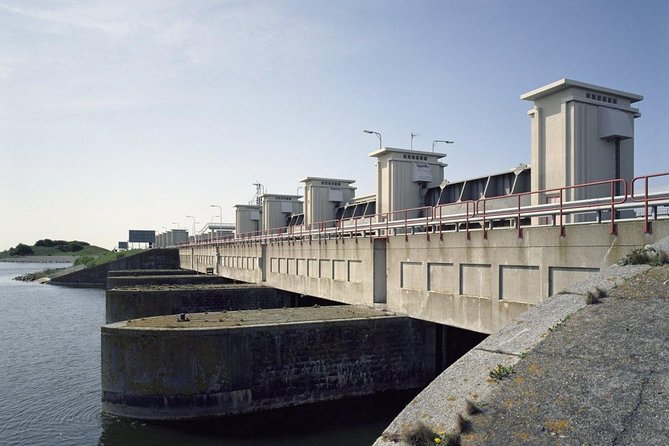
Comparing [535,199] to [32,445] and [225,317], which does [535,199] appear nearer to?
[225,317]

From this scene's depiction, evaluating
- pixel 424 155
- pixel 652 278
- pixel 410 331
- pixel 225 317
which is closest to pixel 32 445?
pixel 225 317

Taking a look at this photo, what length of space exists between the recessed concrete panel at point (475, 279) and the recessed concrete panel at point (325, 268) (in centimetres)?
1072

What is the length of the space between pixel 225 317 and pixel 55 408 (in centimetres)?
640

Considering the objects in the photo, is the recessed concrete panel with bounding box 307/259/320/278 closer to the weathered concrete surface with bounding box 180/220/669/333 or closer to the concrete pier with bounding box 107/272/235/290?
the weathered concrete surface with bounding box 180/220/669/333

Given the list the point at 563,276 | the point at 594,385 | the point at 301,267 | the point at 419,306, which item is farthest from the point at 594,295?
the point at 301,267

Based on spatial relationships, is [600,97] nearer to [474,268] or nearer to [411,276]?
[474,268]

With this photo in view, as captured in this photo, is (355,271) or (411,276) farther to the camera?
(355,271)

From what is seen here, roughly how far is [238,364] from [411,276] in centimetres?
689

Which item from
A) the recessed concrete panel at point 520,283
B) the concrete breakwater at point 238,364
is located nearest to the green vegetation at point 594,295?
the recessed concrete panel at point 520,283

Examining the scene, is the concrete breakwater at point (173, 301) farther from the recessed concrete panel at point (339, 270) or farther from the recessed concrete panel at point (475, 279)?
the recessed concrete panel at point (475, 279)

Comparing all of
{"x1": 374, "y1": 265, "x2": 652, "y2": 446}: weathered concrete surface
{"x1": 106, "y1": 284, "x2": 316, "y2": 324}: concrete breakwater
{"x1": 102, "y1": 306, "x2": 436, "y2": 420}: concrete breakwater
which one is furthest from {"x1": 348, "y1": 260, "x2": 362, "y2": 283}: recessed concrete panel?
{"x1": 374, "y1": 265, "x2": 652, "y2": 446}: weathered concrete surface

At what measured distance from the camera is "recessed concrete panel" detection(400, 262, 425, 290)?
18766 millimetres

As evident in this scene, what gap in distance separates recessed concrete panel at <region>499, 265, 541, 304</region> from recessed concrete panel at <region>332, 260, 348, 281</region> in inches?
414

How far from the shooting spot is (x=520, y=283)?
1422 cm
